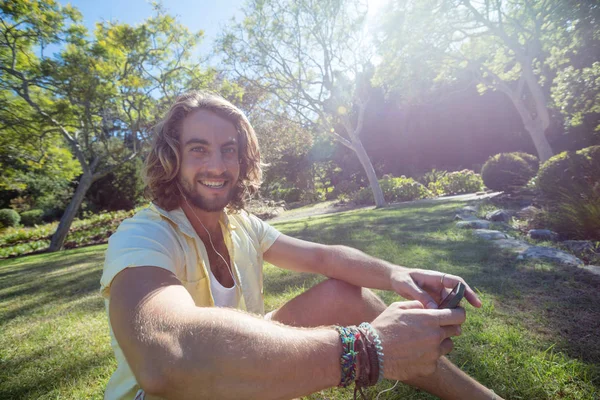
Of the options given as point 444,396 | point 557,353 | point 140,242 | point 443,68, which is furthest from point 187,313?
point 443,68

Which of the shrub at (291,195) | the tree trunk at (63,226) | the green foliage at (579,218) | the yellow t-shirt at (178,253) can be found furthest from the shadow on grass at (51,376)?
the shrub at (291,195)

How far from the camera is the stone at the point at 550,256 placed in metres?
3.20

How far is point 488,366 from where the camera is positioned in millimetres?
1767

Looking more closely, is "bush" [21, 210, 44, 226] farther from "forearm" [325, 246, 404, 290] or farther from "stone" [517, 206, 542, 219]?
"stone" [517, 206, 542, 219]

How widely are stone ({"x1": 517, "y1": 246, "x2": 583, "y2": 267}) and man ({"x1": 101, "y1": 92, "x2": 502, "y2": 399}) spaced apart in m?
2.58

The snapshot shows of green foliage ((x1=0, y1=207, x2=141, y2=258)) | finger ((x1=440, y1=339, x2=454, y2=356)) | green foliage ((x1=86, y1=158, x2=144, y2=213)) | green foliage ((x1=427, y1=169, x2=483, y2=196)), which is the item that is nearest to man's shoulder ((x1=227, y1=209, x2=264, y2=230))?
finger ((x1=440, y1=339, x2=454, y2=356))

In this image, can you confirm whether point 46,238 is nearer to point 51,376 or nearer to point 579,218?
point 51,376

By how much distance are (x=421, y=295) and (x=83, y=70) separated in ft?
40.3

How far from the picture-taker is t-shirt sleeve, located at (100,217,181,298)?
1074mm

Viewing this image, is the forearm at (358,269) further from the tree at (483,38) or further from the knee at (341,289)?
the tree at (483,38)

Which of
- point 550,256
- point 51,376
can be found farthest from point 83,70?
point 550,256

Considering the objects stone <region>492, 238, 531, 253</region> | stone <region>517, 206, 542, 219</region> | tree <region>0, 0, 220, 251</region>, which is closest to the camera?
stone <region>492, 238, 531, 253</region>

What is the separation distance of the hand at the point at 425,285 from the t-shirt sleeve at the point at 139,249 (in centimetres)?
114

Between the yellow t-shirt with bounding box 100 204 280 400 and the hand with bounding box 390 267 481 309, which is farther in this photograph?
the hand with bounding box 390 267 481 309
